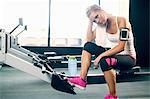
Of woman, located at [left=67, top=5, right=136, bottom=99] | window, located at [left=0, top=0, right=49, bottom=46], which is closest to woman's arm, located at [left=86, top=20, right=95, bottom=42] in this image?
woman, located at [left=67, top=5, right=136, bottom=99]

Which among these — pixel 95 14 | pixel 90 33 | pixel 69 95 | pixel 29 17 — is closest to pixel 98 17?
pixel 95 14

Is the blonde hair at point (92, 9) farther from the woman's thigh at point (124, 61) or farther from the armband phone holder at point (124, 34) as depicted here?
the woman's thigh at point (124, 61)

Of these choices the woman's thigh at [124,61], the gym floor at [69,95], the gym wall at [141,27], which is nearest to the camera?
the woman's thigh at [124,61]

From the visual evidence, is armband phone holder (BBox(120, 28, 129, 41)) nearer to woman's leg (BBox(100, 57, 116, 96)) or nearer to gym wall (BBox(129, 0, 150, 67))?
woman's leg (BBox(100, 57, 116, 96))

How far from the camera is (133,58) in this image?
2.04m

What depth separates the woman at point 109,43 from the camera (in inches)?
73.2

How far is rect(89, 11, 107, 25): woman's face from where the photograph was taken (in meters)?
1.86

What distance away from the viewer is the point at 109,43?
1.95 meters

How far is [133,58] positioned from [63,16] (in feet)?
10.8

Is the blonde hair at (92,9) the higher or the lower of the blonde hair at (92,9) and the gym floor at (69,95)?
the higher

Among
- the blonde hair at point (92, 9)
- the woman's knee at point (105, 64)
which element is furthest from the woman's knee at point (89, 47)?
the blonde hair at point (92, 9)

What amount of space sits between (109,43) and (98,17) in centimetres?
21

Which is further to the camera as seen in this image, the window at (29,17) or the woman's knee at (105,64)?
the window at (29,17)

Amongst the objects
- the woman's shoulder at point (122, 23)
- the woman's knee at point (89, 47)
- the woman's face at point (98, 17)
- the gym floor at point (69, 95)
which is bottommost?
the gym floor at point (69, 95)
